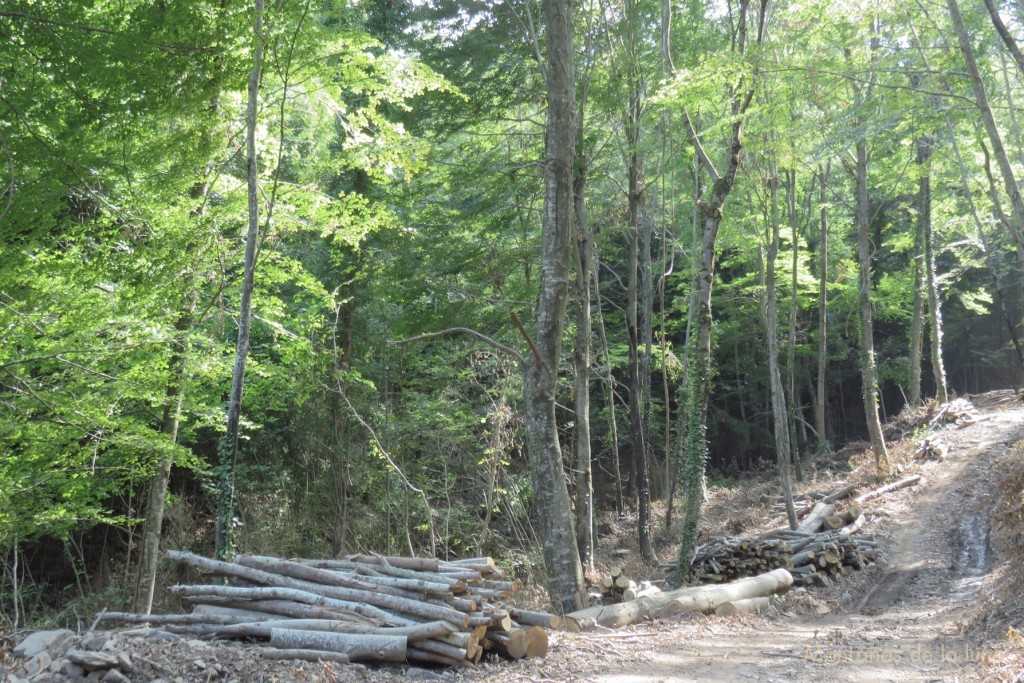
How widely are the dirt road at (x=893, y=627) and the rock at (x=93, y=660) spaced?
3390mm

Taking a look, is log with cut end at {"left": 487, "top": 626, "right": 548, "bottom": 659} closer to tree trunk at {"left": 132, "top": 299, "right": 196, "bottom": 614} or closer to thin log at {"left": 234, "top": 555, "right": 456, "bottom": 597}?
thin log at {"left": 234, "top": 555, "right": 456, "bottom": 597}

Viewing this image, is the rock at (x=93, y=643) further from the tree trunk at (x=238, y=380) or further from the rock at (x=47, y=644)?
the tree trunk at (x=238, y=380)

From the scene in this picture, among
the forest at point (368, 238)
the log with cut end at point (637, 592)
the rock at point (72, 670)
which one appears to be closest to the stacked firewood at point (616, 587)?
the log with cut end at point (637, 592)

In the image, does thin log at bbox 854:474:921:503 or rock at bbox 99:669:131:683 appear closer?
rock at bbox 99:669:131:683

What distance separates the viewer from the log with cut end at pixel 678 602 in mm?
9459

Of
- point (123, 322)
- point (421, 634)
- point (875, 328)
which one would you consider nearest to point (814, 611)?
point (421, 634)

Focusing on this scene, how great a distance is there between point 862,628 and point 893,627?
0.38 m

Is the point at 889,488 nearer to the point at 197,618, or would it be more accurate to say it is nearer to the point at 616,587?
the point at 616,587

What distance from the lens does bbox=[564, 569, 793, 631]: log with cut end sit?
9.46 metres

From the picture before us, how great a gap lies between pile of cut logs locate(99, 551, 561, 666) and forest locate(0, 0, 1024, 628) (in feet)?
9.87

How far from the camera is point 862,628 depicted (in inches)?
407

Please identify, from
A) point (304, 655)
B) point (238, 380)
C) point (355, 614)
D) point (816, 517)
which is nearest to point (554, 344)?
point (238, 380)

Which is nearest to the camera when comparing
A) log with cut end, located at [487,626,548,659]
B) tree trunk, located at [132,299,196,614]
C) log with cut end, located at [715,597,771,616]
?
log with cut end, located at [487,626,548,659]

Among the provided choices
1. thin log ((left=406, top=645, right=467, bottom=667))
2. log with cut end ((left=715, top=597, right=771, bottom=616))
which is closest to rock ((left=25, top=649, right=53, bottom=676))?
thin log ((left=406, top=645, right=467, bottom=667))
